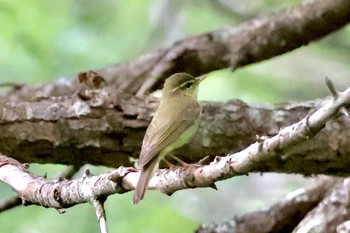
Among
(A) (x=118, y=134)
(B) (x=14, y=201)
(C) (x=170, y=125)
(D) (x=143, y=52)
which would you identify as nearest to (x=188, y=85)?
(A) (x=118, y=134)

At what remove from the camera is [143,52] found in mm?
4945

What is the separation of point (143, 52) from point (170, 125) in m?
Answer: 2.28

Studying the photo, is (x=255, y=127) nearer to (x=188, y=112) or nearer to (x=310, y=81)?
(x=188, y=112)

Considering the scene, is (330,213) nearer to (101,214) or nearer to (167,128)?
(167,128)

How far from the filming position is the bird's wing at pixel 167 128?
8.18 feet

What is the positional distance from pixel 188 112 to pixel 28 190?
0.66m

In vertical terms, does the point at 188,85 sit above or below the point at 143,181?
above

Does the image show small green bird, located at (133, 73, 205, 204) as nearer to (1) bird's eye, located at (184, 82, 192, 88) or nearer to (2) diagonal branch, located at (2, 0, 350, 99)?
(1) bird's eye, located at (184, 82, 192, 88)

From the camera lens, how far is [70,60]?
4.53 metres

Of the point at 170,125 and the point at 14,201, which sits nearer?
the point at 170,125

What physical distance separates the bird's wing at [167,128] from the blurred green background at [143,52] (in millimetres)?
835

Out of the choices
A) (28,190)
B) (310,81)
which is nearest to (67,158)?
(28,190)

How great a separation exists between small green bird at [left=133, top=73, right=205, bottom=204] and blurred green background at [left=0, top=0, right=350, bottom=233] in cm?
71

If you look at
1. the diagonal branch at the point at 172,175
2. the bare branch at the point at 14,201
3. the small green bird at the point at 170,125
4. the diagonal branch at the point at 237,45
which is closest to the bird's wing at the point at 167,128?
the small green bird at the point at 170,125
